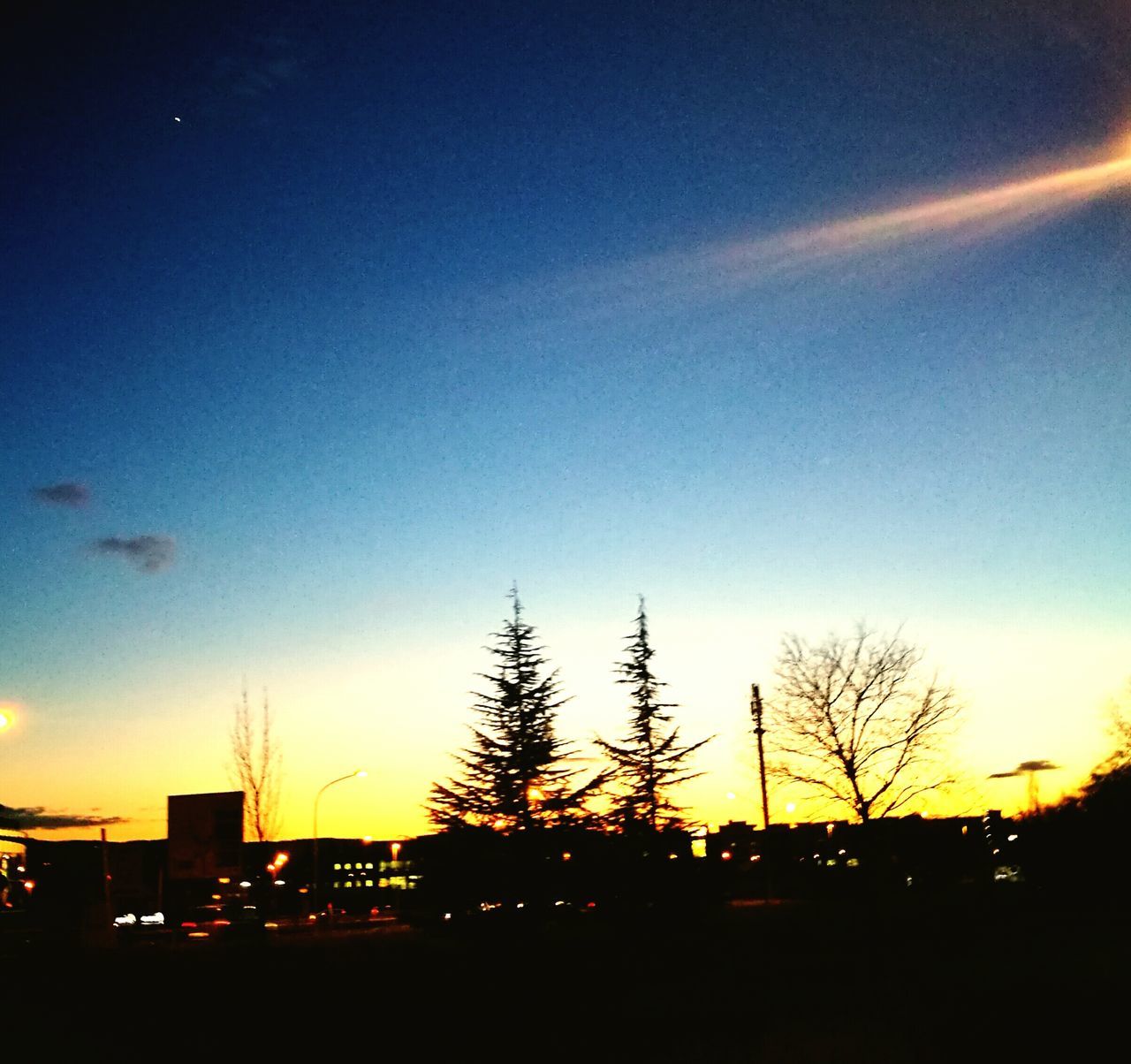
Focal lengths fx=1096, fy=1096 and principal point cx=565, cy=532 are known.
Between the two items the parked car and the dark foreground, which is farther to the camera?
the parked car

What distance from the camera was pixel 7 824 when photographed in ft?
144

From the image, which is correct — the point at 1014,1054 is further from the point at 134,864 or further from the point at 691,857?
the point at 134,864

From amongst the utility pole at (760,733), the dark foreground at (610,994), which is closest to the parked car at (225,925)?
the dark foreground at (610,994)

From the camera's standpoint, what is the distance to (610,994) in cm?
A: 1878

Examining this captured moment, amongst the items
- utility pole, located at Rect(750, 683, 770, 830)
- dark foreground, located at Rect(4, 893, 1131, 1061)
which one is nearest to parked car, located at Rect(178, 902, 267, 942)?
dark foreground, located at Rect(4, 893, 1131, 1061)

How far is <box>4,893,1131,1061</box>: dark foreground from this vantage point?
13.3m

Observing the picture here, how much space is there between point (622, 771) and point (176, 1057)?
104 ft

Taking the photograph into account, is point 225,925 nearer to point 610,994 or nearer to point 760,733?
point 760,733

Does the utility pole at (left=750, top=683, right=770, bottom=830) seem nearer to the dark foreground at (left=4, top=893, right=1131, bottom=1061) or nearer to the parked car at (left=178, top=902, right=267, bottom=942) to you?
the dark foreground at (left=4, top=893, right=1131, bottom=1061)

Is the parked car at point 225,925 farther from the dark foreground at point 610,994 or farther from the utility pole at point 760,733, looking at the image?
the utility pole at point 760,733

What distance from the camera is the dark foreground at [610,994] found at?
13.3 metres

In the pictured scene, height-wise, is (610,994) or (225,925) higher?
(610,994)

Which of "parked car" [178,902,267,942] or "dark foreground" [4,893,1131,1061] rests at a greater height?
"dark foreground" [4,893,1131,1061]

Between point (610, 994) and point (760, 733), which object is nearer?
point (610, 994)
